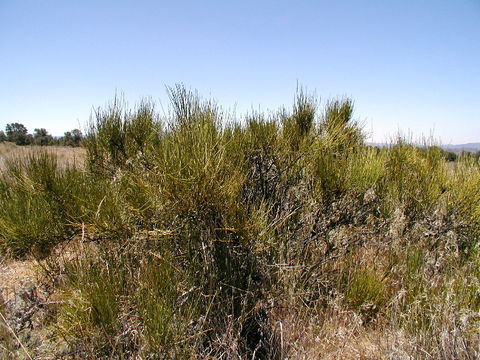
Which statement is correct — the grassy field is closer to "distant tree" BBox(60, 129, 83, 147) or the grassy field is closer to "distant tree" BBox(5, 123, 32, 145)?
"distant tree" BBox(60, 129, 83, 147)

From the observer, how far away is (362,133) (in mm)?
3838

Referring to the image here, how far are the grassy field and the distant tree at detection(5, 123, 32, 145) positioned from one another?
2073 cm

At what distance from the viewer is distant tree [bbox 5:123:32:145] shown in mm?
20627

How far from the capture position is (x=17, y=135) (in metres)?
22.1

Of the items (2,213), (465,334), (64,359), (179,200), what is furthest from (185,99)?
(465,334)

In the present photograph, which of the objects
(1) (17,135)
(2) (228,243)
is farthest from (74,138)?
(1) (17,135)

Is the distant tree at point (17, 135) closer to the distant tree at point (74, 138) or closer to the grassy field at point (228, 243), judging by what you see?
the distant tree at point (74, 138)

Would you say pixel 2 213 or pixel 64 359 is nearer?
pixel 64 359

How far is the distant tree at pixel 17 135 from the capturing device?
67.7 ft

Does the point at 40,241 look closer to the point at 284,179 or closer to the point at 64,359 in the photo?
the point at 64,359

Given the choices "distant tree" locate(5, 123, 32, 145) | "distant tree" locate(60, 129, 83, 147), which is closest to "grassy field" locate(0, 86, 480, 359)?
"distant tree" locate(60, 129, 83, 147)

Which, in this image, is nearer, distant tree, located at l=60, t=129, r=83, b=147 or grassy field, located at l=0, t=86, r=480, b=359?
grassy field, located at l=0, t=86, r=480, b=359

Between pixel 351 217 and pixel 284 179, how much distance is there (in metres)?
0.90

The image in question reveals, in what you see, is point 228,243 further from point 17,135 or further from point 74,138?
point 17,135
